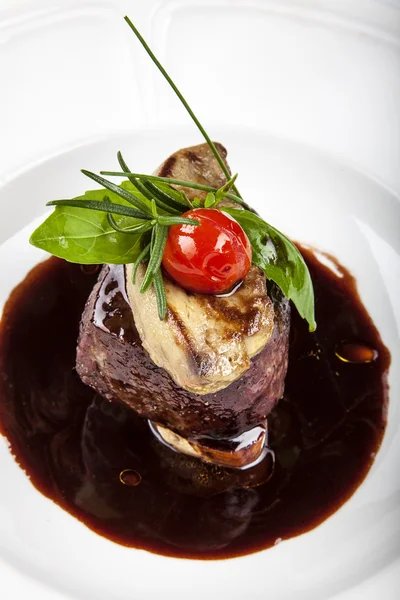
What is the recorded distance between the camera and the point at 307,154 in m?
3.88

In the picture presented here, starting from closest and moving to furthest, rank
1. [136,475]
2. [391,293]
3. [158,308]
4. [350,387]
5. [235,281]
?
[158,308], [235,281], [136,475], [350,387], [391,293]

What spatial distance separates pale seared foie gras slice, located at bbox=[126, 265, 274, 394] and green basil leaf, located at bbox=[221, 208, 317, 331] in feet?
0.36

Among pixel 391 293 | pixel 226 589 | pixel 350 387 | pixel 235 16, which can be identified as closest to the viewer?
pixel 226 589

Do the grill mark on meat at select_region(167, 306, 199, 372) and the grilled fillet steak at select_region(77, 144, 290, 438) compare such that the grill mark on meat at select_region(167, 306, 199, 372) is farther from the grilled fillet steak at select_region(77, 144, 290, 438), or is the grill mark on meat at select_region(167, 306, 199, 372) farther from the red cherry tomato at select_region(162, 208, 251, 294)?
the grilled fillet steak at select_region(77, 144, 290, 438)

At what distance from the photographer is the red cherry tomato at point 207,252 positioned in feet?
7.09

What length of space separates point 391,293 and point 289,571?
1.49 m

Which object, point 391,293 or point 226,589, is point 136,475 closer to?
point 226,589

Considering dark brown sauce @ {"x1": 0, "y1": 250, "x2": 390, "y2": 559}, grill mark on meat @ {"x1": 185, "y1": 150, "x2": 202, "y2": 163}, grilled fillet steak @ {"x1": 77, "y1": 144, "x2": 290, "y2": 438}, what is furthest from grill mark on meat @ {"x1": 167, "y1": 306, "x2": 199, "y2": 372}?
dark brown sauce @ {"x1": 0, "y1": 250, "x2": 390, "y2": 559}

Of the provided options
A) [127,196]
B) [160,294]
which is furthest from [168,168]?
[160,294]

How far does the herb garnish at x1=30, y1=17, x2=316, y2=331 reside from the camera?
7.33 feet

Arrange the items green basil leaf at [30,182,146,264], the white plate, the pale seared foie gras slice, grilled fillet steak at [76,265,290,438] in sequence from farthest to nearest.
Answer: the white plate
grilled fillet steak at [76,265,290,438]
green basil leaf at [30,182,146,264]
the pale seared foie gras slice

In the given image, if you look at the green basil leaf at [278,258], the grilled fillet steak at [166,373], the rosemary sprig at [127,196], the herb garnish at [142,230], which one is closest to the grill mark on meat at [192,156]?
the grilled fillet steak at [166,373]

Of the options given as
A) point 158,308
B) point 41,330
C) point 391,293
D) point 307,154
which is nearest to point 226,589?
point 158,308

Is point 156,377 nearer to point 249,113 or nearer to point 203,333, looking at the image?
point 203,333
